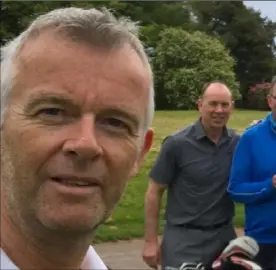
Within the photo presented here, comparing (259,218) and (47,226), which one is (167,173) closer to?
(259,218)

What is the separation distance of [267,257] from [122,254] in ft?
10.5

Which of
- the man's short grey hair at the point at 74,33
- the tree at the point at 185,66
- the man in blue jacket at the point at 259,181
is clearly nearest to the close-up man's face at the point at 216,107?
the man in blue jacket at the point at 259,181

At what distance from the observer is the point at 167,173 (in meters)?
4.86

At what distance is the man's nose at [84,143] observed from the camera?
135 cm

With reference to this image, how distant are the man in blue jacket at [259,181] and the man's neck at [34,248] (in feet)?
11.0

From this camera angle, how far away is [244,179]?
4.73 metres

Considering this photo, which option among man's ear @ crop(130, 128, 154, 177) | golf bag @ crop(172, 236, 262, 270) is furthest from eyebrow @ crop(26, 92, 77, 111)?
Result: golf bag @ crop(172, 236, 262, 270)

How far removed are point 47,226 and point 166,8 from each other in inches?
2285

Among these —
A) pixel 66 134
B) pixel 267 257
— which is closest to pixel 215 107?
pixel 267 257

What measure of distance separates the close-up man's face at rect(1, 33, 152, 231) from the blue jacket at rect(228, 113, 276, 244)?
3302mm

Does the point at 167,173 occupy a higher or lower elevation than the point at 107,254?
higher

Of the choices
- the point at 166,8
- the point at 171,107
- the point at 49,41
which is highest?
the point at 49,41

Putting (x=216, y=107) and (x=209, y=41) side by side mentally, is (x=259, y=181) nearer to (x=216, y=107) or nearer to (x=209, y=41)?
(x=216, y=107)

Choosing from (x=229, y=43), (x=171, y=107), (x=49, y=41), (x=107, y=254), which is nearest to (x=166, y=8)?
(x=229, y=43)
